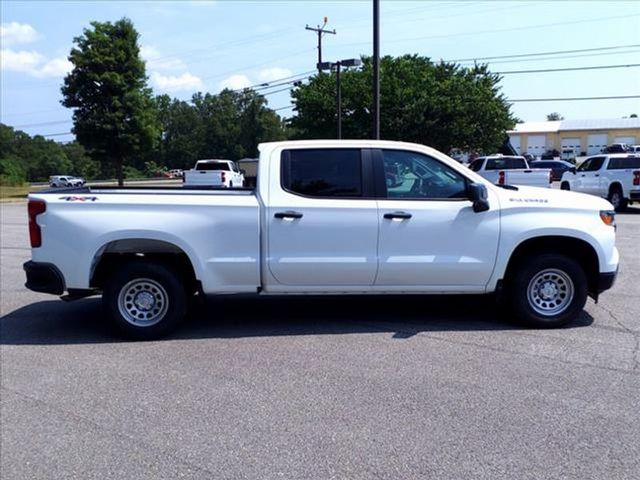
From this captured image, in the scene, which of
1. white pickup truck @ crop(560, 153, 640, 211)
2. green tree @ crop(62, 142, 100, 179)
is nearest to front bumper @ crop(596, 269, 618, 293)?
white pickup truck @ crop(560, 153, 640, 211)

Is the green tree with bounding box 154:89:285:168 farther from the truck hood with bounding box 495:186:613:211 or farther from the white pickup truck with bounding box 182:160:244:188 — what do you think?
the truck hood with bounding box 495:186:613:211

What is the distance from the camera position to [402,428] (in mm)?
3922

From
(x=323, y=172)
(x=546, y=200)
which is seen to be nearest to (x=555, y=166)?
(x=546, y=200)

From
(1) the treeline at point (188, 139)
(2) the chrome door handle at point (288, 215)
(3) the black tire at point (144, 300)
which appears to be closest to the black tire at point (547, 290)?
(2) the chrome door handle at point (288, 215)

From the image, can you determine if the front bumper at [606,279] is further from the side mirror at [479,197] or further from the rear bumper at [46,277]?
the rear bumper at [46,277]

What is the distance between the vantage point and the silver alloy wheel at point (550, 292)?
6.12 m

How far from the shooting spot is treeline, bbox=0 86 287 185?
10719 cm

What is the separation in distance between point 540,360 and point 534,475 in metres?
1.99

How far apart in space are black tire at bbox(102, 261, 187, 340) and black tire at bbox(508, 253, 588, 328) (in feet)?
11.2

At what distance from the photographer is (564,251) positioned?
245 inches

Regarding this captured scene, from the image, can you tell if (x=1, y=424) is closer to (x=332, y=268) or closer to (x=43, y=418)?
(x=43, y=418)

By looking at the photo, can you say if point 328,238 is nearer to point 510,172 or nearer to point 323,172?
point 323,172

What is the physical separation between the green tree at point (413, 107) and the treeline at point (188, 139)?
6675 cm

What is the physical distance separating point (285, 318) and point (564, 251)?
10.1ft
